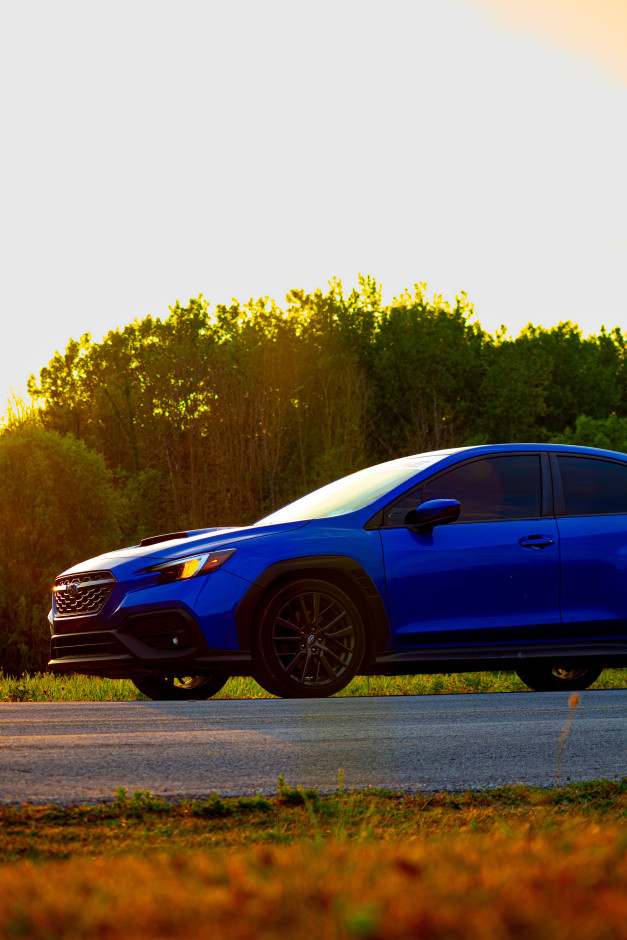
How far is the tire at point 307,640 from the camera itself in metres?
7.57

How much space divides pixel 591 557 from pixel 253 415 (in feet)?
138

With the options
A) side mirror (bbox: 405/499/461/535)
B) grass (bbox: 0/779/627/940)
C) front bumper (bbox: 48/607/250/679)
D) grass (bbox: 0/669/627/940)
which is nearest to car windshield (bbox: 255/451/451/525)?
side mirror (bbox: 405/499/461/535)

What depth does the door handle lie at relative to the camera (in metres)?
8.14

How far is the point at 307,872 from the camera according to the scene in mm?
2391

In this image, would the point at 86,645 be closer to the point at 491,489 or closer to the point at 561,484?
the point at 491,489

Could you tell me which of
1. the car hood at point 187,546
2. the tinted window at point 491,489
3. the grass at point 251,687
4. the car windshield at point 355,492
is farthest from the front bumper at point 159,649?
the grass at point 251,687

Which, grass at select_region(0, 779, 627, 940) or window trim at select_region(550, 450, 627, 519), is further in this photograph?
window trim at select_region(550, 450, 627, 519)

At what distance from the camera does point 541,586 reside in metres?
8.15

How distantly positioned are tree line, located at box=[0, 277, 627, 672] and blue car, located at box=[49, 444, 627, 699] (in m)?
39.2

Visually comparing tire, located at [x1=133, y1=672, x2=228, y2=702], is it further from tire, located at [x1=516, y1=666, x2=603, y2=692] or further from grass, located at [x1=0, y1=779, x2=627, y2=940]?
grass, located at [x1=0, y1=779, x2=627, y2=940]

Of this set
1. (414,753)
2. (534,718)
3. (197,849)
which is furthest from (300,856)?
(534,718)

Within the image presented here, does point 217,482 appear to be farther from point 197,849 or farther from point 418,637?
point 197,849

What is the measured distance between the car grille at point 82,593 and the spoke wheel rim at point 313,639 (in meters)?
1.17

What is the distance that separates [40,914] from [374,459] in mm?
51613
